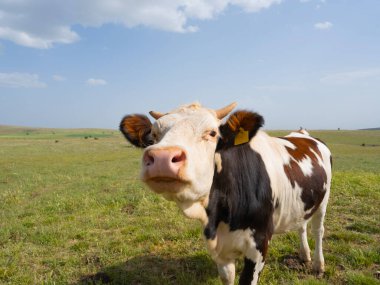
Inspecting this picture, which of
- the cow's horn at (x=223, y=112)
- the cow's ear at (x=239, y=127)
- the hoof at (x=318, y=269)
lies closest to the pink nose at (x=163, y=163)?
the cow's ear at (x=239, y=127)

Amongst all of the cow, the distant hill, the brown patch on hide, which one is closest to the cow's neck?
the cow

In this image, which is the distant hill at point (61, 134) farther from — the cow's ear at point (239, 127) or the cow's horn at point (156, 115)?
the cow's ear at point (239, 127)

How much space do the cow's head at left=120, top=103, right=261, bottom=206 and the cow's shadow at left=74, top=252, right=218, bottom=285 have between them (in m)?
1.94

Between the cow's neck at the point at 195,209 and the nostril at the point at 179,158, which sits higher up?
the nostril at the point at 179,158

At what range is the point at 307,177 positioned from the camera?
5117 mm

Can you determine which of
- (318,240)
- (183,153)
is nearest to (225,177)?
(183,153)

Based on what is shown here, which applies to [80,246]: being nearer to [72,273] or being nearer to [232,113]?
[72,273]

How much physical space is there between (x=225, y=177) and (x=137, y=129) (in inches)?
49.5

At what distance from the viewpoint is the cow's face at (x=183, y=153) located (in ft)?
9.52

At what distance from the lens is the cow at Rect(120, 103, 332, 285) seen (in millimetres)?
3066

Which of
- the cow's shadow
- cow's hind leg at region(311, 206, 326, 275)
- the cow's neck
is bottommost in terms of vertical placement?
the cow's shadow

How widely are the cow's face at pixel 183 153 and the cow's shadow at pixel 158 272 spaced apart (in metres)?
Answer: 1.98

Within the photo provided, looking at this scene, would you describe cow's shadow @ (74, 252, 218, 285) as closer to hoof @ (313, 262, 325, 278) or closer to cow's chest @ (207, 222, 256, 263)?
cow's chest @ (207, 222, 256, 263)

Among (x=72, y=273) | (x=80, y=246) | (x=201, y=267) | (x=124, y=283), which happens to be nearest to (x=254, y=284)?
(x=201, y=267)
